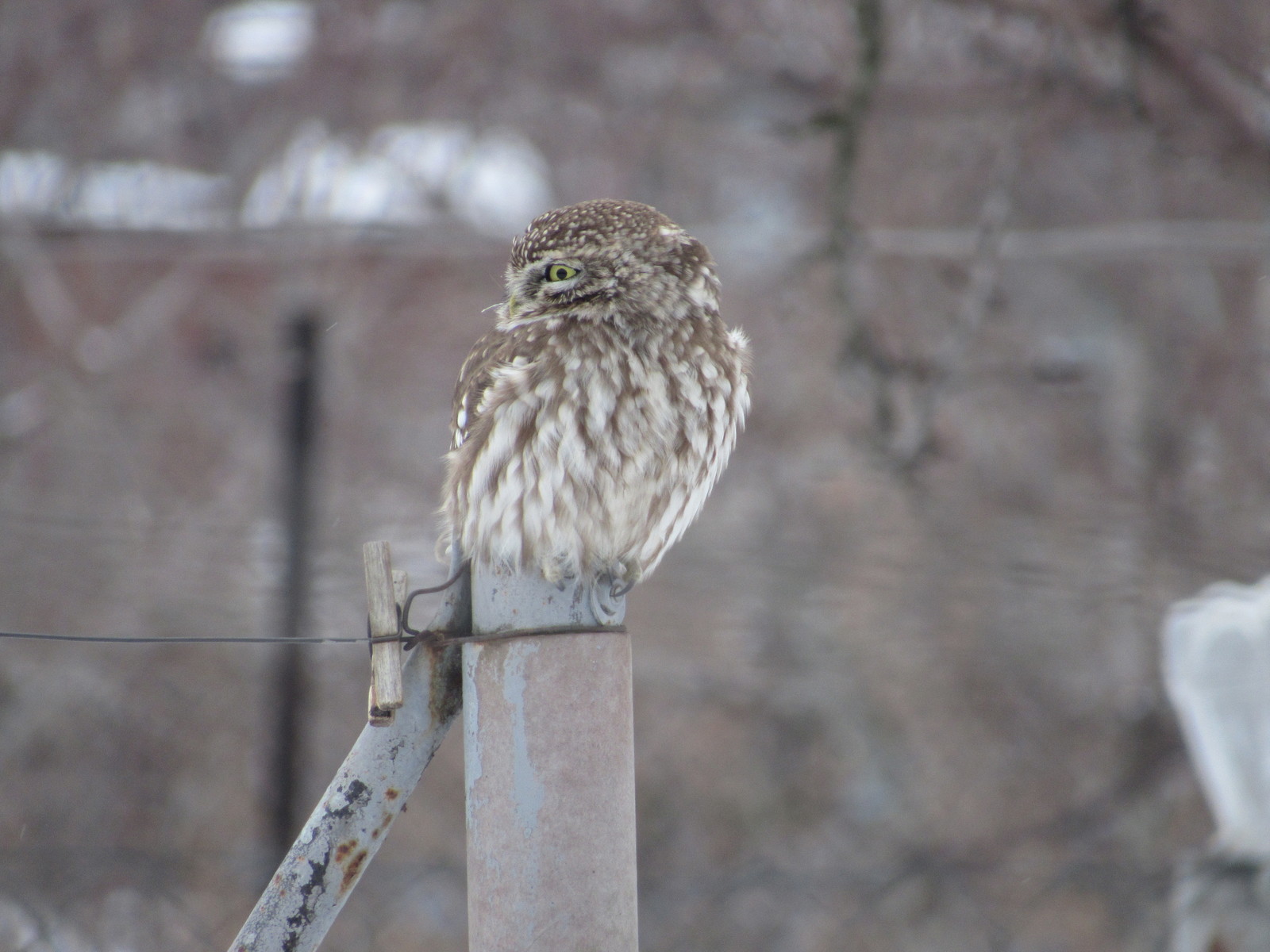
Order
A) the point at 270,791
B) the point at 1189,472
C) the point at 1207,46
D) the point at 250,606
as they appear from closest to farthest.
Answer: the point at 270,791 < the point at 250,606 < the point at 1207,46 < the point at 1189,472

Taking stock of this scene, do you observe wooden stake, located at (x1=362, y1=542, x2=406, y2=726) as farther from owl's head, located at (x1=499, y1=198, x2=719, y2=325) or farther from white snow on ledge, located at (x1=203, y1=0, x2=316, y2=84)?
white snow on ledge, located at (x1=203, y1=0, x2=316, y2=84)

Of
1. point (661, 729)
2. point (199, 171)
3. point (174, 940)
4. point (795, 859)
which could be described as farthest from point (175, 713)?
point (199, 171)

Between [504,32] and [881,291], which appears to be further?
[504,32]

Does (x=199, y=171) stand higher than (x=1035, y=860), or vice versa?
(x=199, y=171)

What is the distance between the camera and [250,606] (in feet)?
13.2

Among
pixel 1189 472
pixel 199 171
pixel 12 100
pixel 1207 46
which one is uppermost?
pixel 12 100

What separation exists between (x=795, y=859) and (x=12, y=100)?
557 centimetres

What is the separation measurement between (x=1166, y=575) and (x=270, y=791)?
3.16 meters

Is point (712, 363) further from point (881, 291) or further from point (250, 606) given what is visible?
point (881, 291)

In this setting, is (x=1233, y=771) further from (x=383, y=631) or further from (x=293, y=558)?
(x=293, y=558)

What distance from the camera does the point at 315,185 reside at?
6.33 metres

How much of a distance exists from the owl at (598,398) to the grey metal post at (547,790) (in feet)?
1.50

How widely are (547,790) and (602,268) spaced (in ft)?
3.32

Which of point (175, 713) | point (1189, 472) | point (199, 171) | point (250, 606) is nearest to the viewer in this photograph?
point (250, 606)
